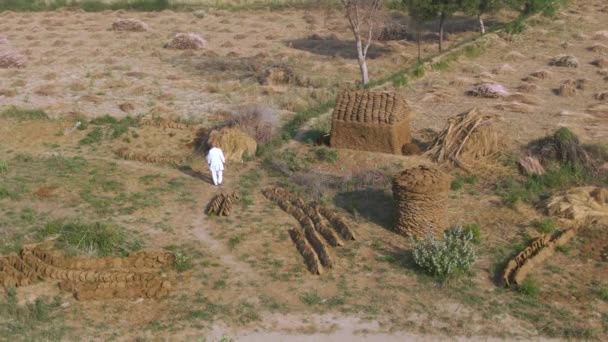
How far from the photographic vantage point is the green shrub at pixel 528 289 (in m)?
11.9

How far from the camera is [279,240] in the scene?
46.4 feet

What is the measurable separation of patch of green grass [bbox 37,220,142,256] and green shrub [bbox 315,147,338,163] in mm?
5564

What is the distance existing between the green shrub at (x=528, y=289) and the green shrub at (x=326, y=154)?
6.82 m

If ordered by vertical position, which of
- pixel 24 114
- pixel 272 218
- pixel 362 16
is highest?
pixel 362 16

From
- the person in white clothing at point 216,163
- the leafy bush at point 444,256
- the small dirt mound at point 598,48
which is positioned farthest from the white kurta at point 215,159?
the small dirt mound at point 598,48

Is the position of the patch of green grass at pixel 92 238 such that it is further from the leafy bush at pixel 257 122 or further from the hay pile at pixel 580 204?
the hay pile at pixel 580 204

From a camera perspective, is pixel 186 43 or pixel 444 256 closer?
pixel 444 256

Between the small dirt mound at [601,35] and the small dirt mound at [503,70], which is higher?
the small dirt mound at [601,35]

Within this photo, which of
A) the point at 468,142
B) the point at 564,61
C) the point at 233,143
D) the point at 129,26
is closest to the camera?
the point at 468,142

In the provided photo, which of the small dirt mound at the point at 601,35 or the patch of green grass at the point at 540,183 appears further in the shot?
the small dirt mound at the point at 601,35

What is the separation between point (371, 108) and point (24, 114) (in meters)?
11.3

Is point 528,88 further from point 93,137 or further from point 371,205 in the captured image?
point 93,137

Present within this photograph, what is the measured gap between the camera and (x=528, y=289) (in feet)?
39.2

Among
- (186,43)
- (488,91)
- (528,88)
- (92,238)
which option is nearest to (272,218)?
(92,238)
